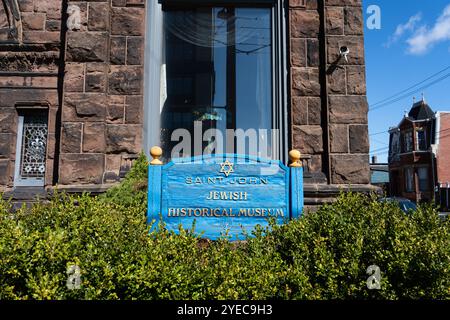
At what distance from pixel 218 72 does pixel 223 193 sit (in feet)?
13.6

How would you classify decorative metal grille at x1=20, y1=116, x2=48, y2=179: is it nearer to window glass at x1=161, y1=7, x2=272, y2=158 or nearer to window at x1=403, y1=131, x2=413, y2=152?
window glass at x1=161, y1=7, x2=272, y2=158

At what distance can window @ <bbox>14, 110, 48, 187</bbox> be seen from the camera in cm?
662

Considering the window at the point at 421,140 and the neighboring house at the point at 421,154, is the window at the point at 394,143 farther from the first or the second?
the window at the point at 421,140

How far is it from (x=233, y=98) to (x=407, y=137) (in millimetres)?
38427

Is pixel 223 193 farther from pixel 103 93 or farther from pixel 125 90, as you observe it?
pixel 103 93

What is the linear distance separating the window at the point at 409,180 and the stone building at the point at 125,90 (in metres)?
36.8

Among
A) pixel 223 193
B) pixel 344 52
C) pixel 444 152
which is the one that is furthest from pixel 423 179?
pixel 223 193

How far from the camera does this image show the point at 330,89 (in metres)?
6.21

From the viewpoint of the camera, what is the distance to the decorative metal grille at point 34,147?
6.67m

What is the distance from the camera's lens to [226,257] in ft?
10.8

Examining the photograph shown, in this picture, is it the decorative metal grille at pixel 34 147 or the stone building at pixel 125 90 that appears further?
the decorative metal grille at pixel 34 147

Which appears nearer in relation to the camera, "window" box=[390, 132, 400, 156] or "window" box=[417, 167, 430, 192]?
"window" box=[417, 167, 430, 192]

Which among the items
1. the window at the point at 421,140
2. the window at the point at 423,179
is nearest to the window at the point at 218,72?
the window at the point at 423,179

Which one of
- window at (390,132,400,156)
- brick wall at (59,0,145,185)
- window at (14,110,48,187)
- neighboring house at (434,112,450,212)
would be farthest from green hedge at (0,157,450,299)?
window at (390,132,400,156)
